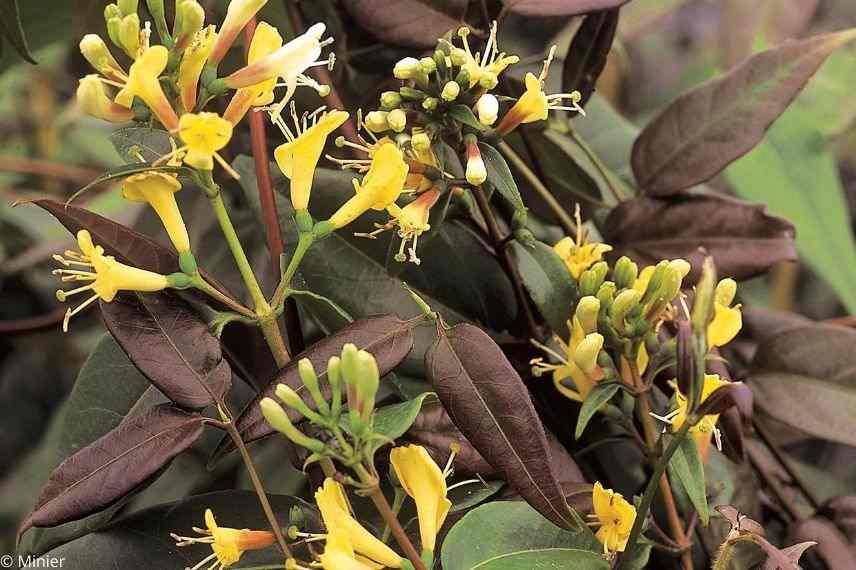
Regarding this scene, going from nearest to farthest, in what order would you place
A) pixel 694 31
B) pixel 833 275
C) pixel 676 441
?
Result: pixel 676 441, pixel 833 275, pixel 694 31

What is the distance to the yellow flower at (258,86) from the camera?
0.44 metres

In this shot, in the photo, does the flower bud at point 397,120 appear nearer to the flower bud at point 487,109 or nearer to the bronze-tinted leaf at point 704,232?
the flower bud at point 487,109

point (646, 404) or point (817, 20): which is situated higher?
point (646, 404)

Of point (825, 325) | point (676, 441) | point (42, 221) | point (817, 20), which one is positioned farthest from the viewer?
point (817, 20)

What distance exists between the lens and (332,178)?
1.89ft

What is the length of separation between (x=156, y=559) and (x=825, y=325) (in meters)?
0.45

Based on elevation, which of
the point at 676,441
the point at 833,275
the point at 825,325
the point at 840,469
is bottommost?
the point at 840,469

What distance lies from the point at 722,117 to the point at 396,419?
0.37 meters

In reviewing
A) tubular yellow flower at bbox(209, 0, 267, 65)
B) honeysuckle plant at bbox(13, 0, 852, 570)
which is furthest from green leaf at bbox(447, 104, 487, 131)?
tubular yellow flower at bbox(209, 0, 267, 65)

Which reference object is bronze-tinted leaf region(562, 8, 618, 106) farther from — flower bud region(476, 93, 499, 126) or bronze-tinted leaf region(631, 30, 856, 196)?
flower bud region(476, 93, 499, 126)

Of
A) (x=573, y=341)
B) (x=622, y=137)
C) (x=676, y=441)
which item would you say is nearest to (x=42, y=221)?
(x=622, y=137)

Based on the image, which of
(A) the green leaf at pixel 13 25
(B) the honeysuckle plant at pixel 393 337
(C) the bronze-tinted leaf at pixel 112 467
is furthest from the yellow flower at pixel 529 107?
(A) the green leaf at pixel 13 25

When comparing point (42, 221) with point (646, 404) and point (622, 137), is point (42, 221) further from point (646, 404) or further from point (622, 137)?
point (646, 404)

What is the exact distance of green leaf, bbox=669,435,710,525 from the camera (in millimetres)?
429
